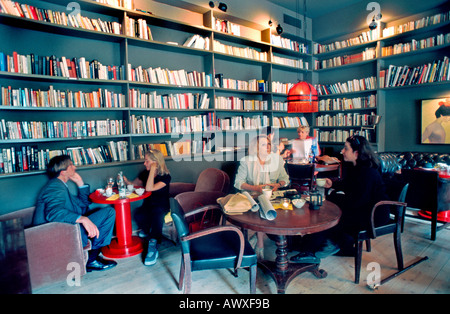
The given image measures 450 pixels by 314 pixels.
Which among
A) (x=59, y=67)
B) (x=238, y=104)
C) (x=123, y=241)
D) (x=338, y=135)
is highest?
(x=59, y=67)

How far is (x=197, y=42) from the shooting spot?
4477mm

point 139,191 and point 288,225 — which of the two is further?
point 139,191

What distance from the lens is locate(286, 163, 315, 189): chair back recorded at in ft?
11.9

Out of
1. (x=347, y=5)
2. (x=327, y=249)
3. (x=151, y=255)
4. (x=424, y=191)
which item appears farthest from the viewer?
(x=347, y=5)

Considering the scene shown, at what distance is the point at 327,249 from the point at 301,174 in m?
1.25

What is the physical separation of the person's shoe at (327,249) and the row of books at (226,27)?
3.77 meters

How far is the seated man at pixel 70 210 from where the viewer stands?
249cm

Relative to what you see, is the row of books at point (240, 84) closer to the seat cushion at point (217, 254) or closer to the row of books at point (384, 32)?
the row of books at point (384, 32)

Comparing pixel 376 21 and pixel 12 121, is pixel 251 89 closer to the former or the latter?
pixel 376 21

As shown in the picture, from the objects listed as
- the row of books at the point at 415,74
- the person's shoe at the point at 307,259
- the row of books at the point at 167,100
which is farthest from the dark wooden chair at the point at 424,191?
the row of books at the point at 167,100

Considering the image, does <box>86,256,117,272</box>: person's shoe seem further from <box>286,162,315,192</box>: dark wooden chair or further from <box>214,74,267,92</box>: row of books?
<box>214,74,267,92</box>: row of books

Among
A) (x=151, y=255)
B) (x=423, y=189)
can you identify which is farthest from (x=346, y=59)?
(x=151, y=255)

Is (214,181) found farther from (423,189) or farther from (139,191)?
(423,189)

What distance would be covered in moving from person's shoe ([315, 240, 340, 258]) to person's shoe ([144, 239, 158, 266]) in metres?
1.66
